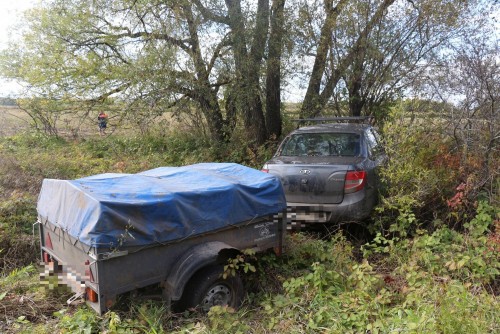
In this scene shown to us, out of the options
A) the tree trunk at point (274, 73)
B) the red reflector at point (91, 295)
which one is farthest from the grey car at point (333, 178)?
the tree trunk at point (274, 73)

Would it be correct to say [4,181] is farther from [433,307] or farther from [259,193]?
[433,307]

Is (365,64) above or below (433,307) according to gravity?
above

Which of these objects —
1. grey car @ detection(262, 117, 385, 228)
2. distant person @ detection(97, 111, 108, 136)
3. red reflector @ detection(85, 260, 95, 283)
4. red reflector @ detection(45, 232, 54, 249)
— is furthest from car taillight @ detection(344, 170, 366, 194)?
distant person @ detection(97, 111, 108, 136)

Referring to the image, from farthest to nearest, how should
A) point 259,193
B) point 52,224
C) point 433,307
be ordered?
point 259,193 → point 52,224 → point 433,307

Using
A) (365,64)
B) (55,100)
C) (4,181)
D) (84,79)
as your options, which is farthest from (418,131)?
(55,100)

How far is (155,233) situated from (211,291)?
88cm

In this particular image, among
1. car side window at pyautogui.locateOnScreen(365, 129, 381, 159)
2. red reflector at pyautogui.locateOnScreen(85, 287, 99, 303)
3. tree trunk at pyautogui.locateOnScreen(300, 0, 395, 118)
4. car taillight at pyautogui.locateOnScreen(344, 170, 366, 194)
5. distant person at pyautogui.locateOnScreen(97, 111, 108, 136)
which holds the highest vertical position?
tree trunk at pyautogui.locateOnScreen(300, 0, 395, 118)

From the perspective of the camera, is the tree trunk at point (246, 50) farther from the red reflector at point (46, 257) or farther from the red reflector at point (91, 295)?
the red reflector at point (91, 295)

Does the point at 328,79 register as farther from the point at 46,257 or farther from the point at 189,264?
the point at 46,257

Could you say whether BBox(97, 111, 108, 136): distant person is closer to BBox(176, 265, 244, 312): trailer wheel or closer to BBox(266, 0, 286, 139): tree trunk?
BBox(266, 0, 286, 139): tree trunk

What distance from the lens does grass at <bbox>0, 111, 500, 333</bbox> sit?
10.2ft

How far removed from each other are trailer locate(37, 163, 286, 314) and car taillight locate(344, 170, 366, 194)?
1260 millimetres

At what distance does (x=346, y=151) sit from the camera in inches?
232

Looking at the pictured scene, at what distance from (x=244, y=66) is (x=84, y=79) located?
21.0 feet
